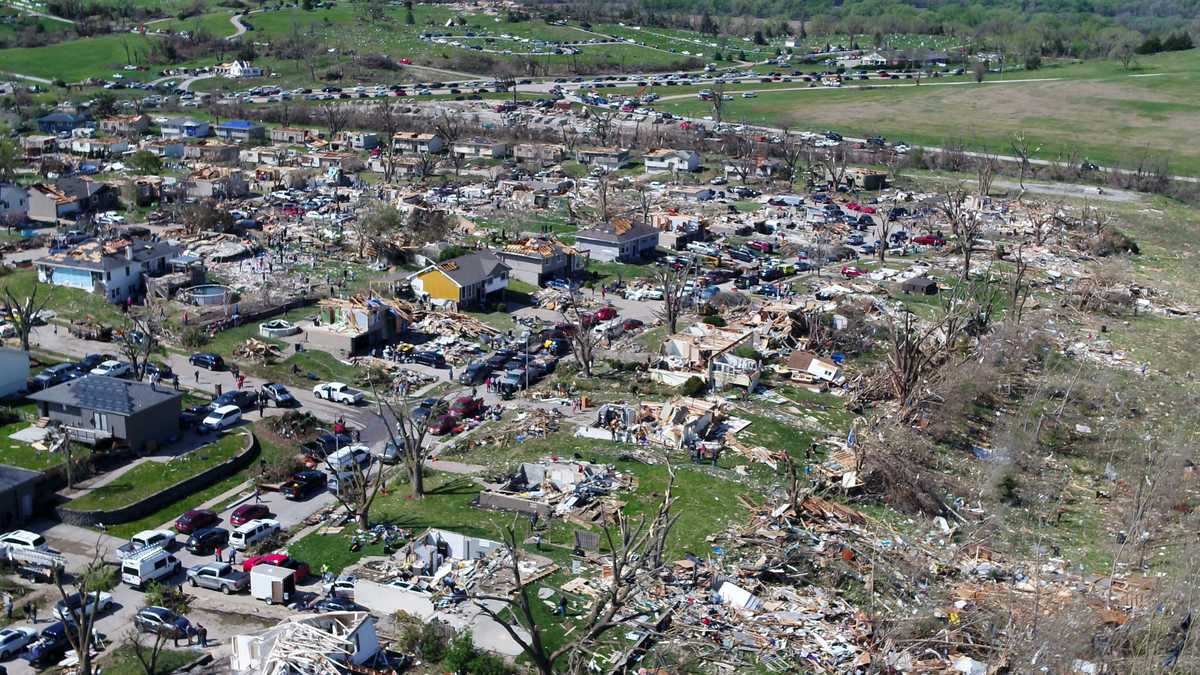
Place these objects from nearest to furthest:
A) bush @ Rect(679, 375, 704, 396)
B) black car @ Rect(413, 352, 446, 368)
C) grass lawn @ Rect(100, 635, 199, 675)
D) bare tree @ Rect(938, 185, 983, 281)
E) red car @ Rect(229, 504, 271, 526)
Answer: grass lawn @ Rect(100, 635, 199, 675), red car @ Rect(229, 504, 271, 526), bush @ Rect(679, 375, 704, 396), black car @ Rect(413, 352, 446, 368), bare tree @ Rect(938, 185, 983, 281)

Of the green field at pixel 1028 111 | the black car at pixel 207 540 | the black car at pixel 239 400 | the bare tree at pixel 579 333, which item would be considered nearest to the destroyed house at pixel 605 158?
the green field at pixel 1028 111

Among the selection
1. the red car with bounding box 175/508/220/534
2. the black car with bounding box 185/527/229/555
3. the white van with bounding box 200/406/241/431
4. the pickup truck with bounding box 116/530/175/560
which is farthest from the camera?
the white van with bounding box 200/406/241/431

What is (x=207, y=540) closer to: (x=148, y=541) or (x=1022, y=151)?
(x=148, y=541)

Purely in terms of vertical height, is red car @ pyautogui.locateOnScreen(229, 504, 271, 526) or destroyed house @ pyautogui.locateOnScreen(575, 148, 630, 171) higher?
destroyed house @ pyautogui.locateOnScreen(575, 148, 630, 171)

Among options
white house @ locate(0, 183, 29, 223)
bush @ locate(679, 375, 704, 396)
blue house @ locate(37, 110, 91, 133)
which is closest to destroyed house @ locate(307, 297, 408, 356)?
bush @ locate(679, 375, 704, 396)

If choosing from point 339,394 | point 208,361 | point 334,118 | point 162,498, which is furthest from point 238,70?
point 162,498

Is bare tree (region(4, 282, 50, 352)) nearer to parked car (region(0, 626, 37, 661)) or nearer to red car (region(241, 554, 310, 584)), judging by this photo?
red car (region(241, 554, 310, 584))

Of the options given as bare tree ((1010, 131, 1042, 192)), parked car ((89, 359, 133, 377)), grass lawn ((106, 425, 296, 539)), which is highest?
bare tree ((1010, 131, 1042, 192))
